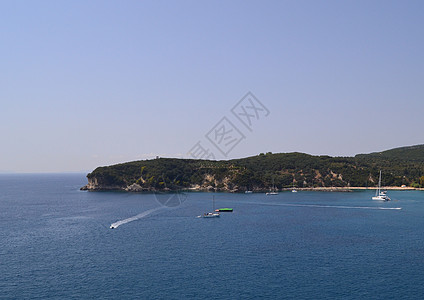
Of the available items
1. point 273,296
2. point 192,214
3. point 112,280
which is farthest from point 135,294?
point 192,214

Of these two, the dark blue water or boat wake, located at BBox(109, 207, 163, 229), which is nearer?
the dark blue water

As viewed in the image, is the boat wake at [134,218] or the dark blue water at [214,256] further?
the boat wake at [134,218]

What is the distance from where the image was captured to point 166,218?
108 metres

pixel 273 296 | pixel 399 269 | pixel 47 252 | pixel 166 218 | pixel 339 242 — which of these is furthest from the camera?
pixel 166 218

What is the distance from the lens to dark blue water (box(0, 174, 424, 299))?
163ft

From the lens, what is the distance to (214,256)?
214ft

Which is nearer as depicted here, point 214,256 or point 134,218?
point 214,256

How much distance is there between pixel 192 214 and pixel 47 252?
178 ft

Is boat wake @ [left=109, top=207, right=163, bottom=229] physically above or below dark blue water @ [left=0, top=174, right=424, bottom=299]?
above

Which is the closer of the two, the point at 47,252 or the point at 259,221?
the point at 47,252

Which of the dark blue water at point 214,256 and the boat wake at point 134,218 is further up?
the boat wake at point 134,218

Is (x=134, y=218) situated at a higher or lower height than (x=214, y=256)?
higher

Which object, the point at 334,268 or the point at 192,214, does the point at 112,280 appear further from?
the point at 192,214

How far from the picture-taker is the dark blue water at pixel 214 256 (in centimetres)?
4972
